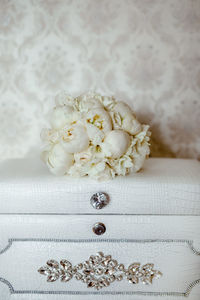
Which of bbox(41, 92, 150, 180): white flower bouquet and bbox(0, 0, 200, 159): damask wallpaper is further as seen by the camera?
bbox(0, 0, 200, 159): damask wallpaper

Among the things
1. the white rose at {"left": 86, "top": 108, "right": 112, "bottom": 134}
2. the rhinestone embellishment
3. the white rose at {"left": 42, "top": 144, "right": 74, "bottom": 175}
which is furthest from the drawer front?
the white rose at {"left": 86, "top": 108, "right": 112, "bottom": 134}

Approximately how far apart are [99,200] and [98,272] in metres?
0.21

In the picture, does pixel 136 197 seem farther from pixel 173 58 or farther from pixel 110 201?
pixel 173 58

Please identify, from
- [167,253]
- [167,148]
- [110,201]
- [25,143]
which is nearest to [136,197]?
[110,201]

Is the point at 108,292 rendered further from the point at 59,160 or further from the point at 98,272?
the point at 59,160

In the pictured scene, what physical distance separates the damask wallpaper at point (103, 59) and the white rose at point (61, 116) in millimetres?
375

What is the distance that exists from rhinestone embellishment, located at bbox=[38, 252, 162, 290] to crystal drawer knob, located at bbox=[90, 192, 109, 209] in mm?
162

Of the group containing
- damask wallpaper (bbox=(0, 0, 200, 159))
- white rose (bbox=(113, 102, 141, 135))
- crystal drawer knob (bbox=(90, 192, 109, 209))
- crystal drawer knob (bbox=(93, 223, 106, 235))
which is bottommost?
crystal drawer knob (bbox=(93, 223, 106, 235))

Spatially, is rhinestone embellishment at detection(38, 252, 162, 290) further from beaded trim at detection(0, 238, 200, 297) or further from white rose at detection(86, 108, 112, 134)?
white rose at detection(86, 108, 112, 134)

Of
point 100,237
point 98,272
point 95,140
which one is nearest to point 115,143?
point 95,140

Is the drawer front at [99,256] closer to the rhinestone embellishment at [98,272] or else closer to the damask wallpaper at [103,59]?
the rhinestone embellishment at [98,272]

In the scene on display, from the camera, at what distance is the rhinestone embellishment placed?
82cm

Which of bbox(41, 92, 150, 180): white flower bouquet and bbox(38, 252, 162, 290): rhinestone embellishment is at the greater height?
bbox(41, 92, 150, 180): white flower bouquet

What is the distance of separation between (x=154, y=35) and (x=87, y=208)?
0.75 m
